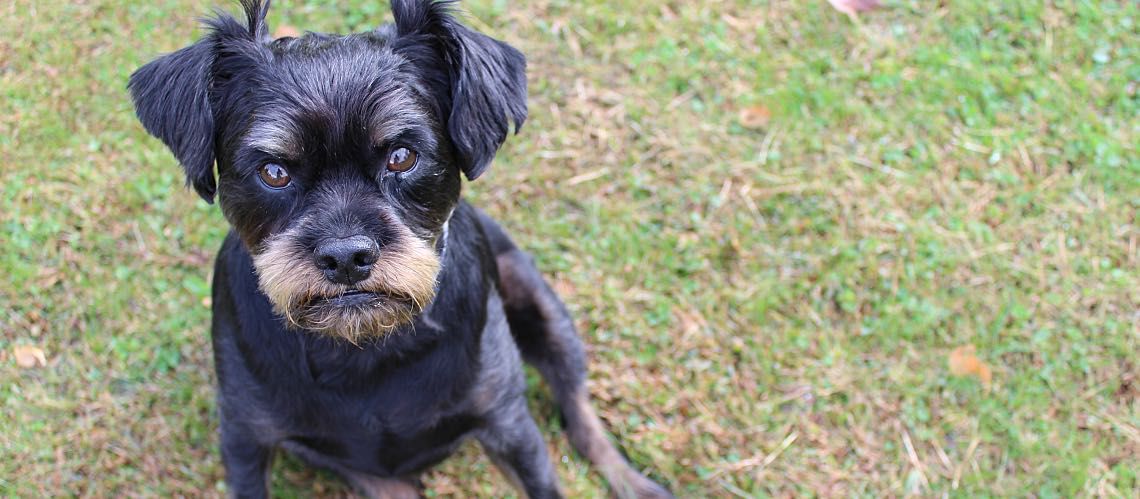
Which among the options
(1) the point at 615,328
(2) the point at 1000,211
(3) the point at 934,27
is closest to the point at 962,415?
(2) the point at 1000,211

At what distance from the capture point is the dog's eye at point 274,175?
Result: 2.84 meters

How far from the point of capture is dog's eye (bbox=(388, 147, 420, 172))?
9.47 feet

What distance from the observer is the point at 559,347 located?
421 centimetres

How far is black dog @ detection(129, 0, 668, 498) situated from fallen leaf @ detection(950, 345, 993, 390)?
203 cm

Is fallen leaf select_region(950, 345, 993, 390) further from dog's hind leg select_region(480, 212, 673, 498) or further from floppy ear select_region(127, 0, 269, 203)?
floppy ear select_region(127, 0, 269, 203)

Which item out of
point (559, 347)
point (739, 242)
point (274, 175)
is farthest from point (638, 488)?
point (274, 175)

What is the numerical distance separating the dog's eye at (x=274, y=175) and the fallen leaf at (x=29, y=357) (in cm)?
219

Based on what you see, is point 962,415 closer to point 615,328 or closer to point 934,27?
point 615,328

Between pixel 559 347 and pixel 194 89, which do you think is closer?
pixel 194 89

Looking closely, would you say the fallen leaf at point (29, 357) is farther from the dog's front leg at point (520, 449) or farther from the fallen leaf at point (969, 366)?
the fallen leaf at point (969, 366)

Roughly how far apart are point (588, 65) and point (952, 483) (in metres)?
2.66

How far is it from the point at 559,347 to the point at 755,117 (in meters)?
1.76

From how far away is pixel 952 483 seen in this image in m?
4.26

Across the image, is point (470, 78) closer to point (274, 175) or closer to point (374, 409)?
point (274, 175)
